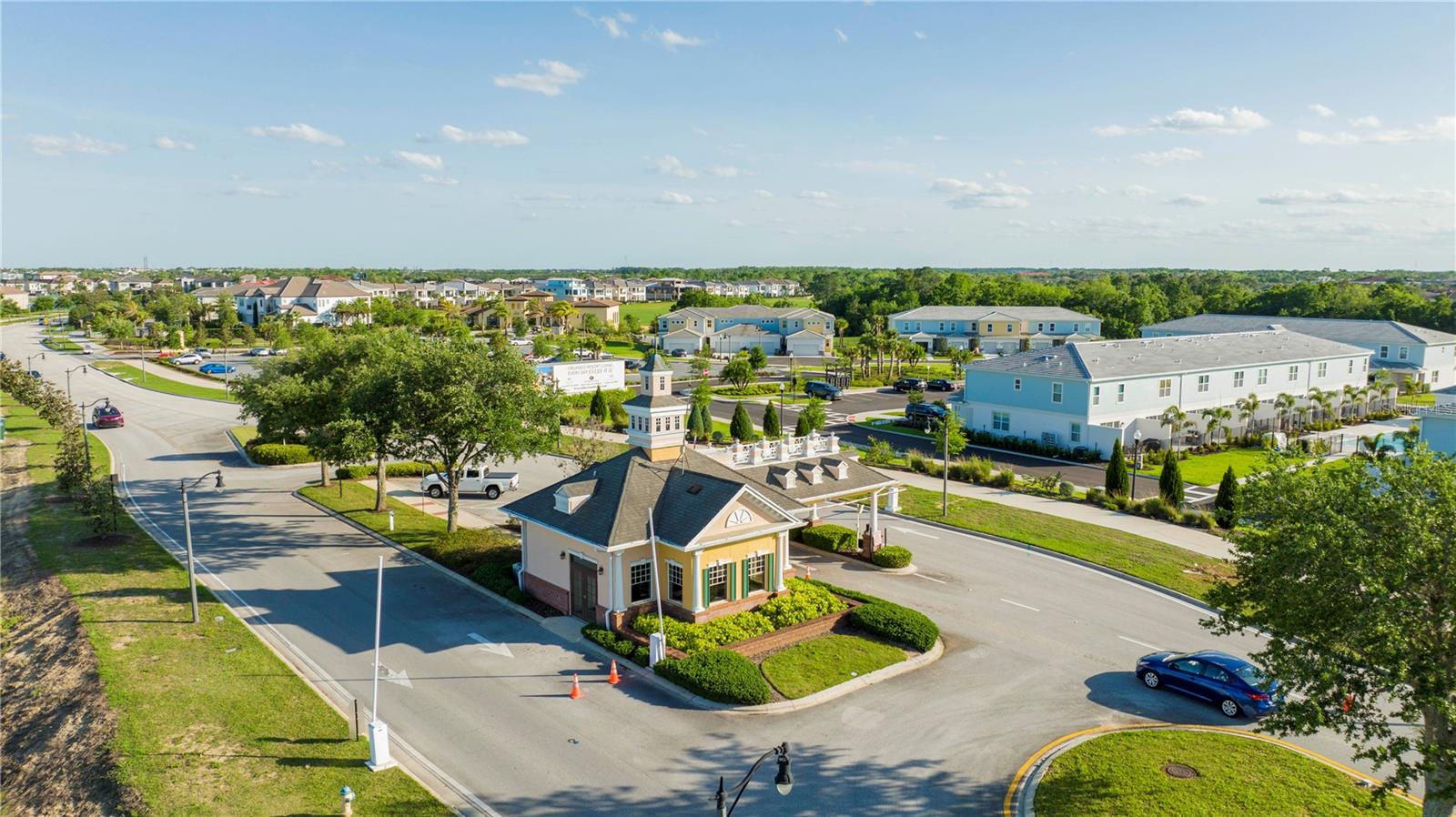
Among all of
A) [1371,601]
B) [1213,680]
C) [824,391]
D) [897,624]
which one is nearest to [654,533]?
[897,624]

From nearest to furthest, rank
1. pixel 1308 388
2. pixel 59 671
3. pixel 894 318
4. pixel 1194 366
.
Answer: pixel 59 671, pixel 1194 366, pixel 1308 388, pixel 894 318

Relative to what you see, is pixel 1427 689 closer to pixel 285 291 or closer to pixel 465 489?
pixel 465 489

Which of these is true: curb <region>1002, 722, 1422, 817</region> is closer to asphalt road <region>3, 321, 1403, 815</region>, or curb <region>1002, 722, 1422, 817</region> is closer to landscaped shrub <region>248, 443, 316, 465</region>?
asphalt road <region>3, 321, 1403, 815</region>

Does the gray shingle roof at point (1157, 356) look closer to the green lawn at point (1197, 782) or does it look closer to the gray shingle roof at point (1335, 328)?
the gray shingle roof at point (1335, 328)

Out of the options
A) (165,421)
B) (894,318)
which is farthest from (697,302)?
(165,421)

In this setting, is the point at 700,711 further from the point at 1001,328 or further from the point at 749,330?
the point at 1001,328

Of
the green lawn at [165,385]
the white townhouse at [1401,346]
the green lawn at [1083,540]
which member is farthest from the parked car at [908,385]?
the green lawn at [165,385]
